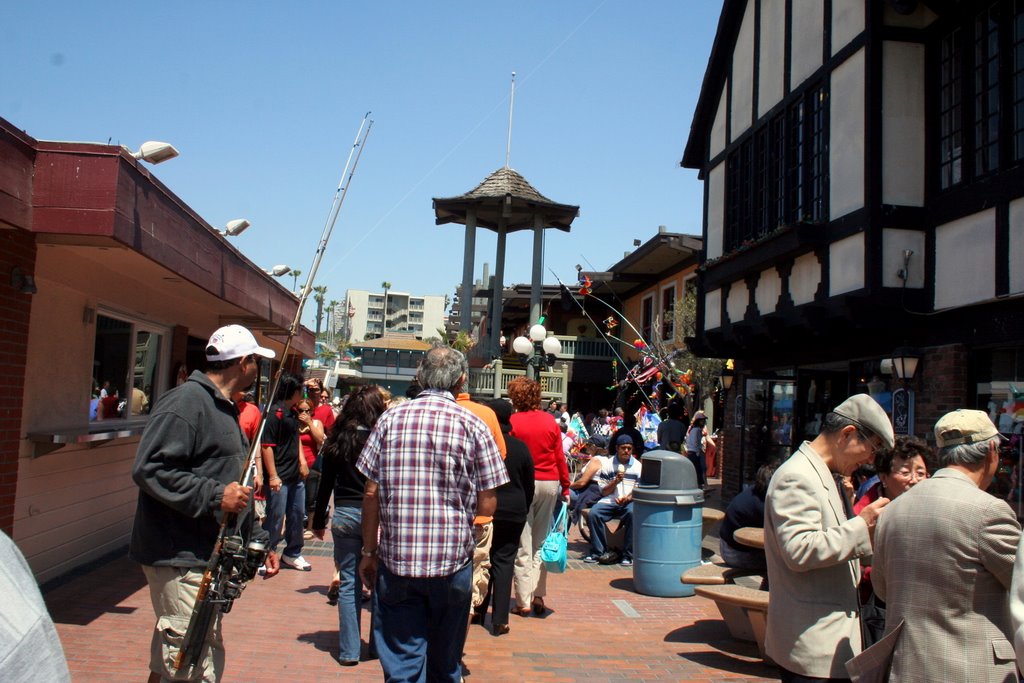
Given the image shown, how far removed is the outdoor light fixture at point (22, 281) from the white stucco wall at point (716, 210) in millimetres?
11634

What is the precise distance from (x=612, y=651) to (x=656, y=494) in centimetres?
230

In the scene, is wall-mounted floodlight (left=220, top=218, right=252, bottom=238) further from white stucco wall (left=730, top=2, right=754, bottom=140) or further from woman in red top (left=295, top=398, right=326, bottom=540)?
white stucco wall (left=730, top=2, right=754, bottom=140)

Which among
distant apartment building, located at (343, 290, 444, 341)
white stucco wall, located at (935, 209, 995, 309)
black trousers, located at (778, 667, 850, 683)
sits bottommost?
black trousers, located at (778, 667, 850, 683)

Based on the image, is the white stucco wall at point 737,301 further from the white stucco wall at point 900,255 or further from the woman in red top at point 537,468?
the woman in red top at point 537,468

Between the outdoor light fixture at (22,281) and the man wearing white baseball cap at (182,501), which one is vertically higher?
the outdoor light fixture at (22,281)

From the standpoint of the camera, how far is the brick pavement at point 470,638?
5.83m

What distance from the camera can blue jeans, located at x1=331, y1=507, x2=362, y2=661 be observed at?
19.6 feet

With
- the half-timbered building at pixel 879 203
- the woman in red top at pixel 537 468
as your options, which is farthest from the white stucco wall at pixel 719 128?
the woman in red top at pixel 537 468

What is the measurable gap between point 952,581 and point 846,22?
33.3 feet

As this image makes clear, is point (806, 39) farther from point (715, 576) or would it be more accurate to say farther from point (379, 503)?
point (379, 503)

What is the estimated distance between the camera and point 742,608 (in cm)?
664

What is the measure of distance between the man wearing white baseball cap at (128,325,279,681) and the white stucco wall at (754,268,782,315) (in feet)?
35.2

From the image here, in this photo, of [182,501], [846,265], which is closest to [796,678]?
[182,501]

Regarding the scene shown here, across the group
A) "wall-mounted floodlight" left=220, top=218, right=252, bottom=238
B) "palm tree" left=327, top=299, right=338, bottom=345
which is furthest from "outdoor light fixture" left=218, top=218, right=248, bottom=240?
"palm tree" left=327, top=299, right=338, bottom=345
